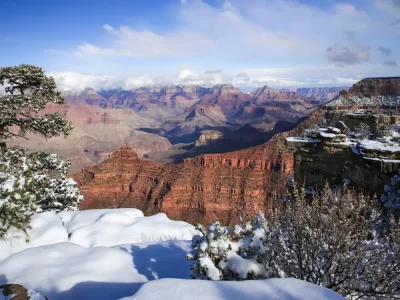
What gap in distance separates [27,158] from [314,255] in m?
10.8

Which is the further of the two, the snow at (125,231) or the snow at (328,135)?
the snow at (328,135)

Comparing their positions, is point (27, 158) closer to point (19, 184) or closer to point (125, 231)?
point (19, 184)

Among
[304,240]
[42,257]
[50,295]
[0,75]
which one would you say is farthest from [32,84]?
[304,240]

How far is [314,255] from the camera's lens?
652cm

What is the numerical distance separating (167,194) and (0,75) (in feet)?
142

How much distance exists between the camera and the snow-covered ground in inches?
191

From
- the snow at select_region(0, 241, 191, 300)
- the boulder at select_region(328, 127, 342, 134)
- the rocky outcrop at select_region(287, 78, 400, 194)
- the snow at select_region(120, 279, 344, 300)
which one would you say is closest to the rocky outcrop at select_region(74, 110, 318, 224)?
the rocky outcrop at select_region(287, 78, 400, 194)

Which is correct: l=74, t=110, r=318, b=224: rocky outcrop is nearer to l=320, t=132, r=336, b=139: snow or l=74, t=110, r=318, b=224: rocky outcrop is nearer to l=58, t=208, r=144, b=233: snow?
l=320, t=132, r=336, b=139: snow

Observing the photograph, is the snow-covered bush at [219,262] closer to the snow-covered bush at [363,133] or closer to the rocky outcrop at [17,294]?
the rocky outcrop at [17,294]

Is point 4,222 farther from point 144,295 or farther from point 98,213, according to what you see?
point 144,295

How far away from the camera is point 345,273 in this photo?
638 cm

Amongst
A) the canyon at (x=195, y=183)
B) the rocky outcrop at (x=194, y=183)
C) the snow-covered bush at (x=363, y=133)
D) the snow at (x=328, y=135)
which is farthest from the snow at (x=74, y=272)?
the rocky outcrop at (x=194, y=183)

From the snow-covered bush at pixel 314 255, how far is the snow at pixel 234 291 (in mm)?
949

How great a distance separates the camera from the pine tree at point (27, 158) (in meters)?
9.18
